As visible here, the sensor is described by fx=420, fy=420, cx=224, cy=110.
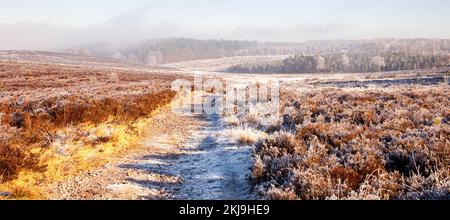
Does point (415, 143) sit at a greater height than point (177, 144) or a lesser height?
greater

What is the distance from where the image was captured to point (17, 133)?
9977 millimetres

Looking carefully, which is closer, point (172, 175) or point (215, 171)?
point (172, 175)

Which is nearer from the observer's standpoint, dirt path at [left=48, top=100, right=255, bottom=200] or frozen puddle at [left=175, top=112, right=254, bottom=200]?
dirt path at [left=48, top=100, right=255, bottom=200]

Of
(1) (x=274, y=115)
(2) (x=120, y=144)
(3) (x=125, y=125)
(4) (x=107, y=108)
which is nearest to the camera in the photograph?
(2) (x=120, y=144)

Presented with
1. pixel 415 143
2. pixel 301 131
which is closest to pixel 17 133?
pixel 301 131

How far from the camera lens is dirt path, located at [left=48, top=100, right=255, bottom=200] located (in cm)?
754

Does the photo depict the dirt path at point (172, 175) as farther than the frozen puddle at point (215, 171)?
No

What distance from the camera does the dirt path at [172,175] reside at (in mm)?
7543

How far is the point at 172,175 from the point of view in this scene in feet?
29.4

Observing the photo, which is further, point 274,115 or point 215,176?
point 274,115
